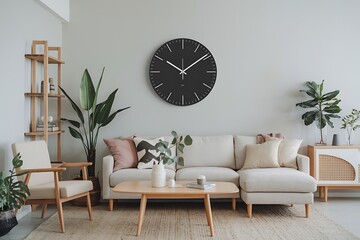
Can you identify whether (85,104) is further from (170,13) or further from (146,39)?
(170,13)

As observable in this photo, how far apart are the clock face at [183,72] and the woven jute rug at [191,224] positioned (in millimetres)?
1450

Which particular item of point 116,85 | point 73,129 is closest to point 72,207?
point 73,129

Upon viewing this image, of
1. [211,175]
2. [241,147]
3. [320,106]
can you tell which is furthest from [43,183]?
[320,106]

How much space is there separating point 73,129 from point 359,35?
3904 millimetres

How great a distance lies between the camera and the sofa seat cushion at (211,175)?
4684mm

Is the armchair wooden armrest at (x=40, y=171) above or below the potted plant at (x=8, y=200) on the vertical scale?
above

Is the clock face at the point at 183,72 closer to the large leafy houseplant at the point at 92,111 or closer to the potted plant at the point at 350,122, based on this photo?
the large leafy houseplant at the point at 92,111

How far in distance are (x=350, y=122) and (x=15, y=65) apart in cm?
403

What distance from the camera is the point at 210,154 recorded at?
17.0ft

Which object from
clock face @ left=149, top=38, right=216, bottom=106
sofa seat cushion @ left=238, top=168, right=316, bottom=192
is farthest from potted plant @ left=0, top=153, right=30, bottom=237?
clock face @ left=149, top=38, right=216, bottom=106

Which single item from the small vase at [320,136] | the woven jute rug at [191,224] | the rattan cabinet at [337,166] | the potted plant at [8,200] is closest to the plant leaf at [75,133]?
the woven jute rug at [191,224]

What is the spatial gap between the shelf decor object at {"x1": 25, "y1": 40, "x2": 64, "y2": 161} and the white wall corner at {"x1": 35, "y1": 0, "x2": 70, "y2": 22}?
1.39ft

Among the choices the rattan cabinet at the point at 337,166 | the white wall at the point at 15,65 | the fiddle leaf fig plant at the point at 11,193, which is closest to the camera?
the fiddle leaf fig plant at the point at 11,193

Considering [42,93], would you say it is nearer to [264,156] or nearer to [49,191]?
[49,191]
